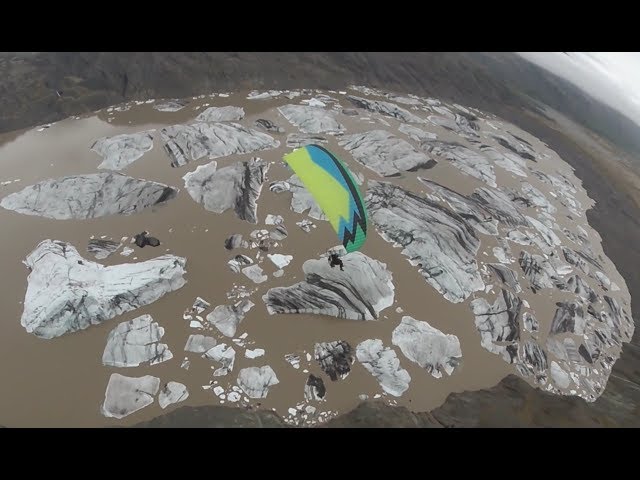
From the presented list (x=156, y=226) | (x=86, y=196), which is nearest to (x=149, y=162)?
(x=86, y=196)

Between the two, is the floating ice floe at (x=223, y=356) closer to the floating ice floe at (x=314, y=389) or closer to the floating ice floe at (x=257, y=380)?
the floating ice floe at (x=257, y=380)

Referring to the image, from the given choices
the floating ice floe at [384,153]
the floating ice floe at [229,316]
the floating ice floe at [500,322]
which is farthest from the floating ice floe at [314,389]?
the floating ice floe at [384,153]

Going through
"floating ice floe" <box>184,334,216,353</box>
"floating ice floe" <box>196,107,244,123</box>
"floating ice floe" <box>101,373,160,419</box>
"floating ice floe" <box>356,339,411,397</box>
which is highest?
"floating ice floe" <box>196,107,244,123</box>

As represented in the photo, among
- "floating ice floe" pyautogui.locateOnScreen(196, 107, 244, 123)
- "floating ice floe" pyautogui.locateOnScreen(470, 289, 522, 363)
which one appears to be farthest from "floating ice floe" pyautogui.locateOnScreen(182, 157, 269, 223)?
"floating ice floe" pyautogui.locateOnScreen(470, 289, 522, 363)

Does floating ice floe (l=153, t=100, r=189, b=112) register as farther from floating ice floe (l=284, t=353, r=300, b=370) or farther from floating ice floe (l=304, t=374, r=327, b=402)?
floating ice floe (l=304, t=374, r=327, b=402)

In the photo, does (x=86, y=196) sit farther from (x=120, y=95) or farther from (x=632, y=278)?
(x=632, y=278)

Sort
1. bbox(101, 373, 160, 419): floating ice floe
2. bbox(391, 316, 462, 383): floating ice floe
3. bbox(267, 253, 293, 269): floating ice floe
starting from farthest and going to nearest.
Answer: bbox(267, 253, 293, 269): floating ice floe
bbox(391, 316, 462, 383): floating ice floe
bbox(101, 373, 160, 419): floating ice floe
